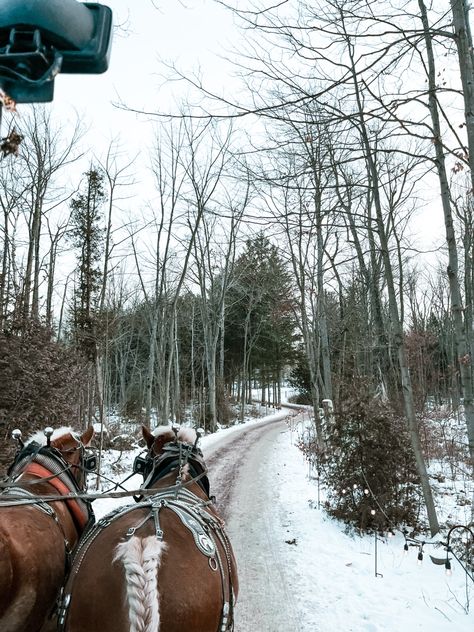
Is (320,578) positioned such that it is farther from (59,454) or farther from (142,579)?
(142,579)

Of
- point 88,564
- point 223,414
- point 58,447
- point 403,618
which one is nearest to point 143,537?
point 88,564

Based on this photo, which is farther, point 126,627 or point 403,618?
point 403,618

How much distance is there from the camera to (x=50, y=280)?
19.8 metres

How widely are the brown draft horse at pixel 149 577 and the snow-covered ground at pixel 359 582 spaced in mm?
2491

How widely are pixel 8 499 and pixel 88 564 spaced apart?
38.7 inches

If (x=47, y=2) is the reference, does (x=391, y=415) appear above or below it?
below

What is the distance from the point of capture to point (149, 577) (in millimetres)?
1989

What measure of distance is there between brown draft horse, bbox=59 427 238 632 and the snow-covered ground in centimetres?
249

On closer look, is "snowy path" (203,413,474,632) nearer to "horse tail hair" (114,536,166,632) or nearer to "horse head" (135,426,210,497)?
"horse head" (135,426,210,497)

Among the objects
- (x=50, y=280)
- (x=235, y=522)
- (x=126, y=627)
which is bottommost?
(x=235, y=522)

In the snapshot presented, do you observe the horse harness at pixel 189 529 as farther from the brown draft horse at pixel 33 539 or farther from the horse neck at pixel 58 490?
the horse neck at pixel 58 490

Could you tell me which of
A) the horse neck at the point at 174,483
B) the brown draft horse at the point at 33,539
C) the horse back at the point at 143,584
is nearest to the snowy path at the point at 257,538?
the horse neck at the point at 174,483

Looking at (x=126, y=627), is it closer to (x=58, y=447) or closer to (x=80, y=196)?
(x=58, y=447)

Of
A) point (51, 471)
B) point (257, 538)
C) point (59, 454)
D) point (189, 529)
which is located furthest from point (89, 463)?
point (257, 538)
